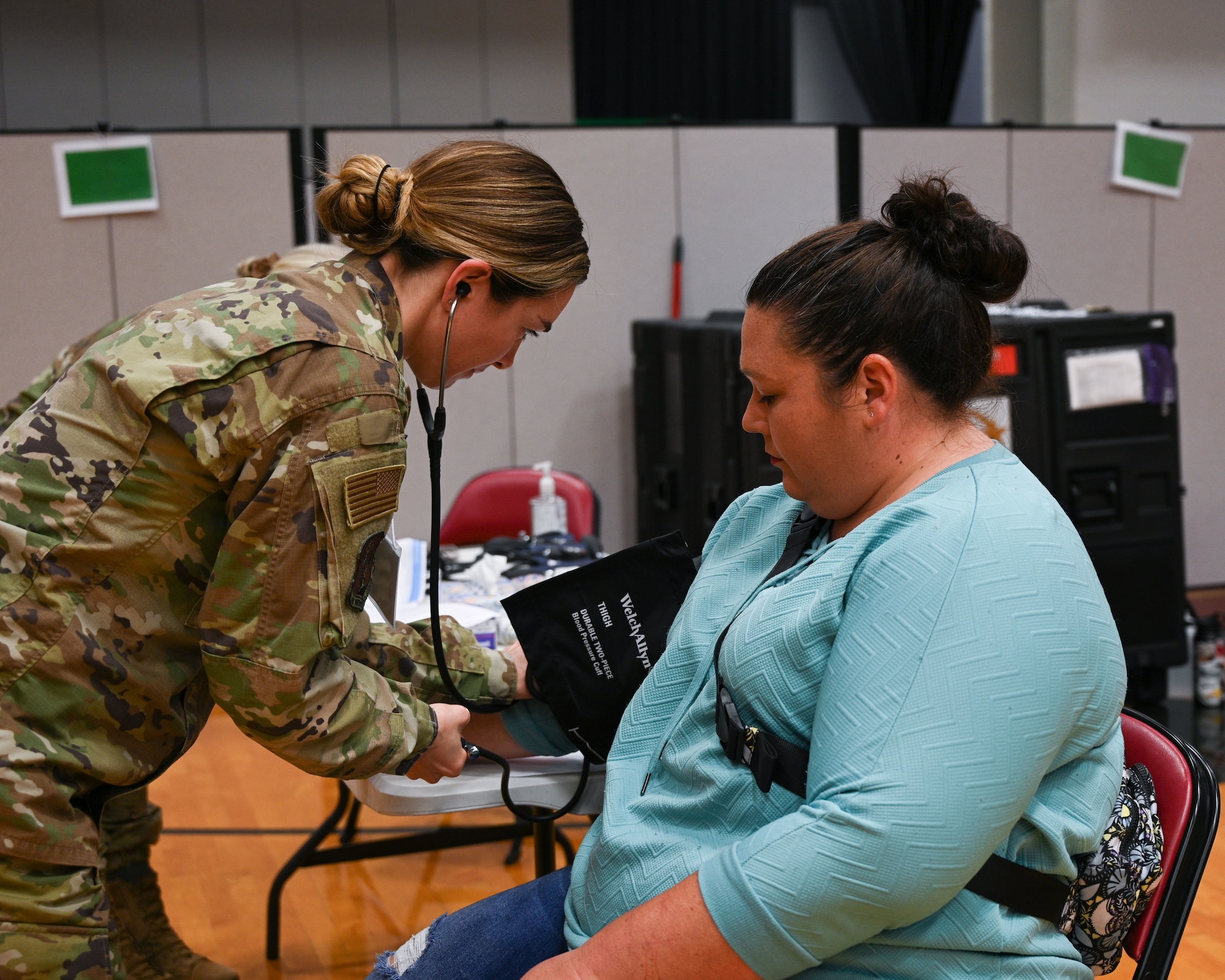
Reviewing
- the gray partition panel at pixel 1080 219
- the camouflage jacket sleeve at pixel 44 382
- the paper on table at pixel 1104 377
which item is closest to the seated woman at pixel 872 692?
the camouflage jacket sleeve at pixel 44 382

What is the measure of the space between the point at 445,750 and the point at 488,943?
0.20 meters

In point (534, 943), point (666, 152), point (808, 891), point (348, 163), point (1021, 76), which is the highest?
point (1021, 76)

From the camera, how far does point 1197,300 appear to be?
4.27 meters

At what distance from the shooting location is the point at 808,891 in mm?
852

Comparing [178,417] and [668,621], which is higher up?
[178,417]

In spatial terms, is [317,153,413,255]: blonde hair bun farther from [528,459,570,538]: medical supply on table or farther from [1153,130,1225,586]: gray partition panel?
[1153,130,1225,586]: gray partition panel

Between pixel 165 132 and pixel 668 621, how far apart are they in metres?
3.05

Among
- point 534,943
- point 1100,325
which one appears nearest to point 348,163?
point 534,943

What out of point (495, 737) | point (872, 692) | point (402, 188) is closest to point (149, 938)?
point (495, 737)

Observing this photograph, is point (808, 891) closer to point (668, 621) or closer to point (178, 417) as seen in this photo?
point (668, 621)

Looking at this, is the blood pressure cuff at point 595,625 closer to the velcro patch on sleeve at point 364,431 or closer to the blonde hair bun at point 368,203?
the velcro patch on sleeve at point 364,431

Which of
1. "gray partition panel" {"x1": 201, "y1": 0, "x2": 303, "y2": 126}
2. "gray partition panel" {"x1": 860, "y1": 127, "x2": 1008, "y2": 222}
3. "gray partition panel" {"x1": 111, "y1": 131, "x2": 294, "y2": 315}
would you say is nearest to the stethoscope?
"gray partition panel" {"x1": 111, "y1": 131, "x2": 294, "y2": 315}

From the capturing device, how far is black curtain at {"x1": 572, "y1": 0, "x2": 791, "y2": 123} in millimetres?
6602

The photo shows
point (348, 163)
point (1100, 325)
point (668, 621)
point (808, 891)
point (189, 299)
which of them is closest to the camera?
point (808, 891)
